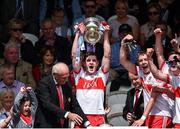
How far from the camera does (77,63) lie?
1415 centimetres

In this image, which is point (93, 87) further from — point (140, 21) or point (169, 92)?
point (140, 21)

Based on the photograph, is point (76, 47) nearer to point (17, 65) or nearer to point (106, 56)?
point (106, 56)

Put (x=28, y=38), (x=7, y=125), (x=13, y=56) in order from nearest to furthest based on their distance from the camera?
1. (x=7, y=125)
2. (x=13, y=56)
3. (x=28, y=38)

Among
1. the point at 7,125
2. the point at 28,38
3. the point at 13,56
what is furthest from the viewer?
the point at 28,38

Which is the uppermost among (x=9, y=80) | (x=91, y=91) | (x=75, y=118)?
(x=9, y=80)

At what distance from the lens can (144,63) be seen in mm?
14008

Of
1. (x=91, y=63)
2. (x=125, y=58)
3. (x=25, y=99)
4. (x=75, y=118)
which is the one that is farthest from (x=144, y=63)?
(x=25, y=99)

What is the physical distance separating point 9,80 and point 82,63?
4.32 feet

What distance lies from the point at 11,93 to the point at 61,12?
2929 mm

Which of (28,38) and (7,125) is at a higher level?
(28,38)

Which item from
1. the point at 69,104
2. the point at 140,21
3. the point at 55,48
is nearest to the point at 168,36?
the point at 140,21

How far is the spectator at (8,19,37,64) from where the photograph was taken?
623 inches

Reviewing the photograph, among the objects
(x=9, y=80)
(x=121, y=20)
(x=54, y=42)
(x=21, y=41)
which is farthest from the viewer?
(x=121, y=20)

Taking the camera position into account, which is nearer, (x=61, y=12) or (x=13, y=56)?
(x=13, y=56)
